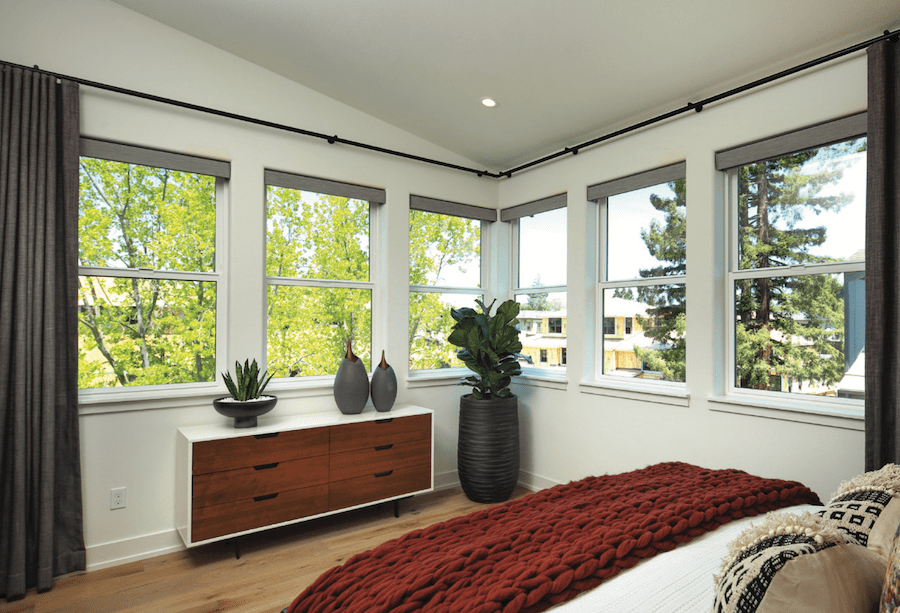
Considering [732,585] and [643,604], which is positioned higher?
[732,585]

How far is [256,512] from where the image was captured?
278cm

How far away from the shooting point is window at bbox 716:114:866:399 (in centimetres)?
245

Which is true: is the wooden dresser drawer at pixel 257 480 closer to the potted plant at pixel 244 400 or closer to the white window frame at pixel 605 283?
the potted plant at pixel 244 400

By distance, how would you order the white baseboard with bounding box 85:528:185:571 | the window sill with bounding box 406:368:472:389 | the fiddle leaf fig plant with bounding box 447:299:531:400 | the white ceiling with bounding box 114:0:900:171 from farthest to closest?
1. the window sill with bounding box 406:368:472:389
2. the fiddle leaf fig plant with bounding box 447:299:531:400
3. the white baseboard with bounding box 85:528:185:571
4. the white ceiling with bounding box 114:0:900:171

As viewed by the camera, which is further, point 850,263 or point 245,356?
point 245,356

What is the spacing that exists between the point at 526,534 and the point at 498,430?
224 centimetres

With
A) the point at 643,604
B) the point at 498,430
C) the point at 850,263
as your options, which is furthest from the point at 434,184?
the point at 643,604

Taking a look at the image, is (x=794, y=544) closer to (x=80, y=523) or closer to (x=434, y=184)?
(x=80, y=523)

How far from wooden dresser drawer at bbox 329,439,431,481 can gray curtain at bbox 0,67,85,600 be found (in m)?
1.32

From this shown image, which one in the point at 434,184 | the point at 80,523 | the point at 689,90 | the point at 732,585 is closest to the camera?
the point at 732,585

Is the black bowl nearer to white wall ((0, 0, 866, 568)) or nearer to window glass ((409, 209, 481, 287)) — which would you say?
white wall ((0, 0, 866, 568))

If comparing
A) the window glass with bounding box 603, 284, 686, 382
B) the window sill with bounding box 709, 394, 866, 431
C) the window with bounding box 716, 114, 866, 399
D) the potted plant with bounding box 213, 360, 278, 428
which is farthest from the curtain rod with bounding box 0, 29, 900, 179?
the window sill with bounding box 709, 394, 866, 431

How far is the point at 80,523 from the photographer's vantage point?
262 centimetres

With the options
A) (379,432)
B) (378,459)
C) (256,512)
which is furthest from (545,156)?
(256,512)
